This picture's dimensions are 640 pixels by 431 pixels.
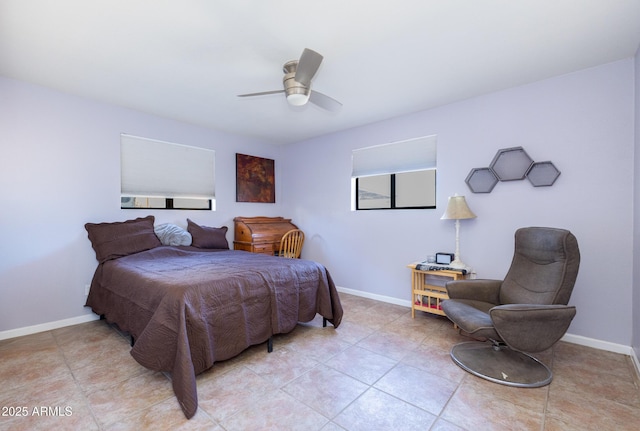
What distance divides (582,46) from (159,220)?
462cm

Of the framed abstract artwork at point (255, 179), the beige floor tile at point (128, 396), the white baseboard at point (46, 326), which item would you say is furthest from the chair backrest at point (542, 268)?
the white baseboard at point (46, 326)

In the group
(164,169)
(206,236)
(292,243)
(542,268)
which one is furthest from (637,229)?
(164,169)

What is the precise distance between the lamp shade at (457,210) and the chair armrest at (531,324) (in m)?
1.21

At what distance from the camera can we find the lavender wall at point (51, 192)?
2742 millimetres

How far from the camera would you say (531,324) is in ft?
6.26

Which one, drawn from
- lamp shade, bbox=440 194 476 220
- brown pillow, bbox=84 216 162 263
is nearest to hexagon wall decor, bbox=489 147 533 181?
lamp shade, bbox=440 194 476 220

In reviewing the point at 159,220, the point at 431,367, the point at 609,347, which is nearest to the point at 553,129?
the point at 609,347

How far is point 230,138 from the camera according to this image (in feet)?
14.9

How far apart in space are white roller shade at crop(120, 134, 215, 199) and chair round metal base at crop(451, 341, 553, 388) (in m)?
3.74

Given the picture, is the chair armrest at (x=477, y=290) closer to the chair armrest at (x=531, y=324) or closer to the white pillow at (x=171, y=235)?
the chair armrest at (x=531, y=324)

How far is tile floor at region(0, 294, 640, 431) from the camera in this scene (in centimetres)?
161

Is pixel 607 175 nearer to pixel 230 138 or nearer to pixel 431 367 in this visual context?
pixel 431 367

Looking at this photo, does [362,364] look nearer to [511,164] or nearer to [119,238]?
[511,164]

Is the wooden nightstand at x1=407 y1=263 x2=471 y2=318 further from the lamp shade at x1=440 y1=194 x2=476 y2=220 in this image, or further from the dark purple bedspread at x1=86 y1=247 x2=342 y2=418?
the dark purple bedspread at x1=86 y1=247 x2=342 y2=418
